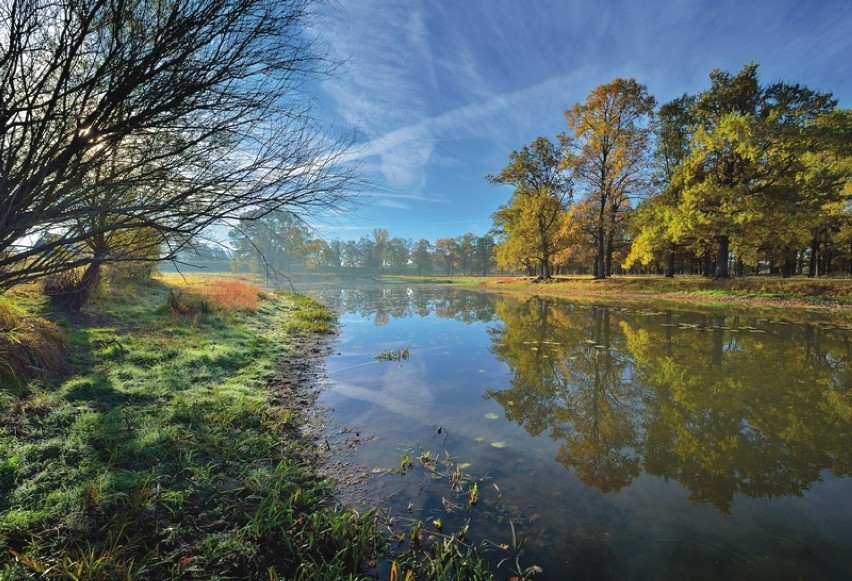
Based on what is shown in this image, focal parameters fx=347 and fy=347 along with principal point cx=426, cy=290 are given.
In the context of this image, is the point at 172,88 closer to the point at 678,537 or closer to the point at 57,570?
the point at 57,570

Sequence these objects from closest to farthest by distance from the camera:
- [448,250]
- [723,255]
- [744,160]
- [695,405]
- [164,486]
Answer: [164,486] < [695,405] < [744,160] < [723,255] < [448,250]

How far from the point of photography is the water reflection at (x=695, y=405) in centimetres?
350

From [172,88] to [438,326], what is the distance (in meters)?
11.1

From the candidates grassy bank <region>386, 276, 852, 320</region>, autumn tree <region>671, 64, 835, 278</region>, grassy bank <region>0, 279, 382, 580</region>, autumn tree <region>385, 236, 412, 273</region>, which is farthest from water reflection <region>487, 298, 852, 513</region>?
autumn tree <region>385, 236, 412, 273</region>

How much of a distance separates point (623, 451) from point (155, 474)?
185 inches

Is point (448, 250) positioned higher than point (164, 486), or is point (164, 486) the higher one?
point (448, 250)

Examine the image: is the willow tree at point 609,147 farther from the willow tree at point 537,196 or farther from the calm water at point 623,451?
the calm water at point 623,451

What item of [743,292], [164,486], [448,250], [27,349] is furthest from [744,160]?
[448,250]

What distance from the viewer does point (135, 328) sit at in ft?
27.2

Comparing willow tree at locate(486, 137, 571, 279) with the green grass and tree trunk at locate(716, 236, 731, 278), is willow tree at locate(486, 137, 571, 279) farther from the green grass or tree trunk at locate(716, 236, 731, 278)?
the green grass

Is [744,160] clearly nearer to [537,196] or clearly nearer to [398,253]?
[537,196]

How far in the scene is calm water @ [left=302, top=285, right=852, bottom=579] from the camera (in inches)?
99.0

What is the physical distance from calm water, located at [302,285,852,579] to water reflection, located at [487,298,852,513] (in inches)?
1.1

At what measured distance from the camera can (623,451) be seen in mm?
3930
